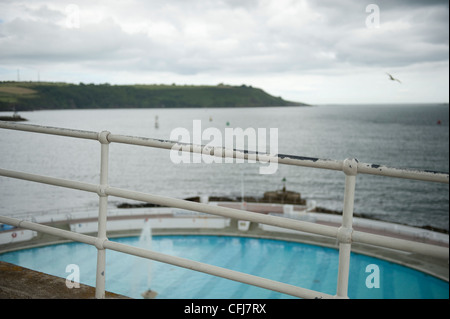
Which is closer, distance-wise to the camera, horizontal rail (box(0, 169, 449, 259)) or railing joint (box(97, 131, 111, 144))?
horizontal rail (box(0, 169, 449, 259))

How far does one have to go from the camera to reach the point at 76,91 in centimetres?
394

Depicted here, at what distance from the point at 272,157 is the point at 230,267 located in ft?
43.3

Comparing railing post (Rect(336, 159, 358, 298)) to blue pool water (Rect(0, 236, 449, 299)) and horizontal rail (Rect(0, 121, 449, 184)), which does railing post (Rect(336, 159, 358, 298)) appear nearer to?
horizontal rail (Rect(0, 121, 449, 184))

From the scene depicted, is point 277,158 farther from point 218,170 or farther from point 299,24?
point 299,24

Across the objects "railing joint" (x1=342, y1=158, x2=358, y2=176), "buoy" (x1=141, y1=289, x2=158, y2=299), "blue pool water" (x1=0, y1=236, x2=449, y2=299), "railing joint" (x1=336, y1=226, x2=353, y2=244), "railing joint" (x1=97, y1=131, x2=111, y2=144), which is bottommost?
"buoy" (x1=141, y1=289, x2=158, y2=299)

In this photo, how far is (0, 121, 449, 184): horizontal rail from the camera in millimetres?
1184

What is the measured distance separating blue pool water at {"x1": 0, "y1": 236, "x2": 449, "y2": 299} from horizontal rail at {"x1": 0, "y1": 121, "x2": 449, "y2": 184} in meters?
9.15

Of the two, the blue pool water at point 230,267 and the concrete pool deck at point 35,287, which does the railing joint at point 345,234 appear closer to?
the concrete pool deck at point 35,287

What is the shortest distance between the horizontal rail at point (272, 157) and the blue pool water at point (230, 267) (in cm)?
915

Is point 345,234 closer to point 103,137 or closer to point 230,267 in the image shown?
point 103,137

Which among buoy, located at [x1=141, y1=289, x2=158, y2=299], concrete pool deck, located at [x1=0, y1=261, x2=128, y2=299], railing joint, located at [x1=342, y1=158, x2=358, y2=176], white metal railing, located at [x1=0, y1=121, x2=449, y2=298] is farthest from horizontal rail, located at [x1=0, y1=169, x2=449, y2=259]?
buoy, located at [x1=141, y1=289, x2=158, y2=299]

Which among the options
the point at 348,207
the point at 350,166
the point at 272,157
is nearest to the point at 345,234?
the point at 348,207

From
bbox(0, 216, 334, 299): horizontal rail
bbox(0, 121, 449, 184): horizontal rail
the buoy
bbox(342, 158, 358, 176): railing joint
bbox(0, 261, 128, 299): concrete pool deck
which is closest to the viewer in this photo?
bbox(0, 121, 449, 184): horizontal rail

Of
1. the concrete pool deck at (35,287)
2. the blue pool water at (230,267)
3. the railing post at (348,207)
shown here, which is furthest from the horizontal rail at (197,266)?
the blue pool water at (230,267)
